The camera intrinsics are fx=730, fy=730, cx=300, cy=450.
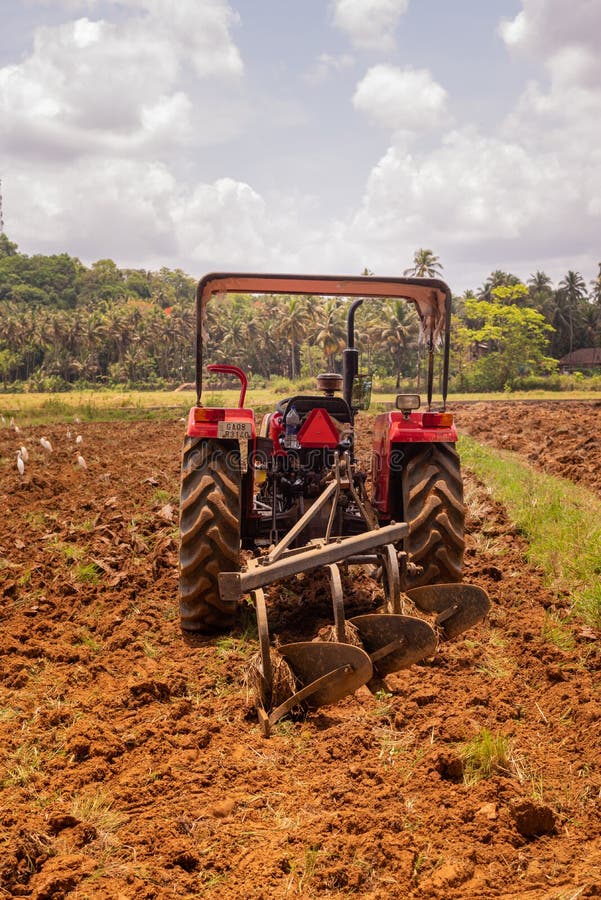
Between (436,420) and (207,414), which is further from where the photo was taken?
(436,420)

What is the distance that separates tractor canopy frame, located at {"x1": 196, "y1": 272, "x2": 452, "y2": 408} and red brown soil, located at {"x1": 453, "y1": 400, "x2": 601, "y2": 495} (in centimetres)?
646

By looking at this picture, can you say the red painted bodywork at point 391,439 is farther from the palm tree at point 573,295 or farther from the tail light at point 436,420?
the palm tree at point 573,295

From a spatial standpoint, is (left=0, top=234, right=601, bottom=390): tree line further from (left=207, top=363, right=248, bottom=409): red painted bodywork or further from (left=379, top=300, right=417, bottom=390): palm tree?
(left=207, top=363, right=248, bottom=409): red painted bodywork

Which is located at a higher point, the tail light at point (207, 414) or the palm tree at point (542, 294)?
the palm tree at point (542, 294)

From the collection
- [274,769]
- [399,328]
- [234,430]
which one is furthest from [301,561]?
[399,328]

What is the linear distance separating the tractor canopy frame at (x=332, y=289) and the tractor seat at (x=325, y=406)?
83 cm

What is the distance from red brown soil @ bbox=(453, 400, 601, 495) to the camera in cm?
1230

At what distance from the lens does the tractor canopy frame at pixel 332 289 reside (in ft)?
14.7

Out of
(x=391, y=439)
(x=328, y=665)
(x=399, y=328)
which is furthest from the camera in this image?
(x=399, y=328)

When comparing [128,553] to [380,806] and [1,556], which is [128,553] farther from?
[380,806]

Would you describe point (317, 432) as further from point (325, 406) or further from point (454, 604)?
point (454, 604)

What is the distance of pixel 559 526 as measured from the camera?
7168 mm

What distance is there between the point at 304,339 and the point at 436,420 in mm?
62390

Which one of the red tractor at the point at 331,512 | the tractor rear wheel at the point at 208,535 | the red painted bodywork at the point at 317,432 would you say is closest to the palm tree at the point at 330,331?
the red tractor at the point at 331,512
